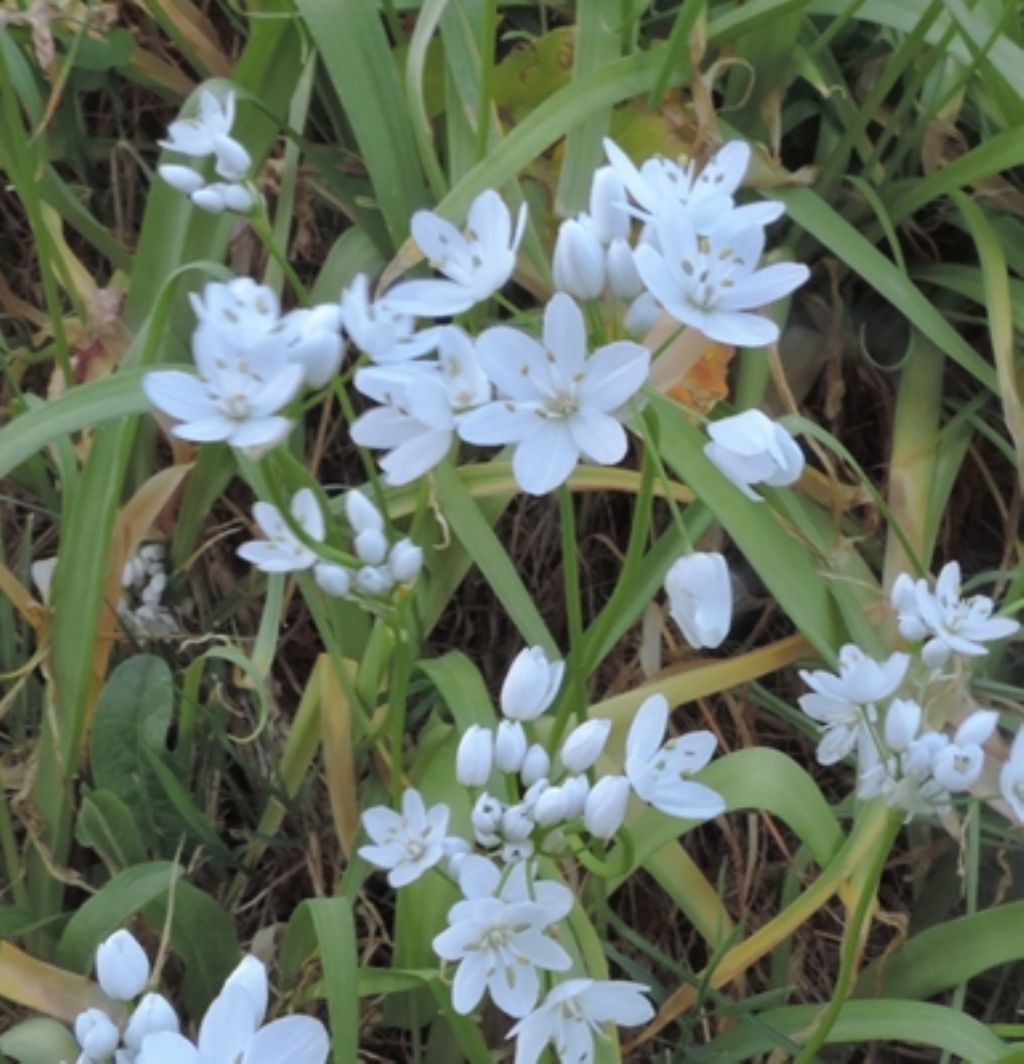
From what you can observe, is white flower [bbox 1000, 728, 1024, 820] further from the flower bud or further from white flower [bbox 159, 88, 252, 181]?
white flower [bbox 159, 88, 252, 181]

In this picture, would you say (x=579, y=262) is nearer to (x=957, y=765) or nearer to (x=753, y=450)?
(x=753, y=450)

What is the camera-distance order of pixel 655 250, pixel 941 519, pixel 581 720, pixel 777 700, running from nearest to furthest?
pixel 655 250, pixel 581 720, pixel 777 700, pixel 941 519

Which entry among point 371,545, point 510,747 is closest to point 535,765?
point 510,747

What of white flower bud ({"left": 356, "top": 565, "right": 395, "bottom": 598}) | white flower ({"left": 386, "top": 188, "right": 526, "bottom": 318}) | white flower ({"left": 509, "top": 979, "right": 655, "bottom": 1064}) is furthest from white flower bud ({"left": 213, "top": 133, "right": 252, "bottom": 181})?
white flower ({"left": 509, "top": 979, "right": 655, "bottom": 1064})

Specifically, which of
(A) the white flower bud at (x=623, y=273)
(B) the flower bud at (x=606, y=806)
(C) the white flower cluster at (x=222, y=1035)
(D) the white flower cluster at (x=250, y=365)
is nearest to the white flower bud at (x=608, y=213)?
(A) the white flower bud at (x=623, y=273)

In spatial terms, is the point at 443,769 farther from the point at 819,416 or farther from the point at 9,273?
the point at 9,273

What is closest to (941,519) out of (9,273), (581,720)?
(581,720)
